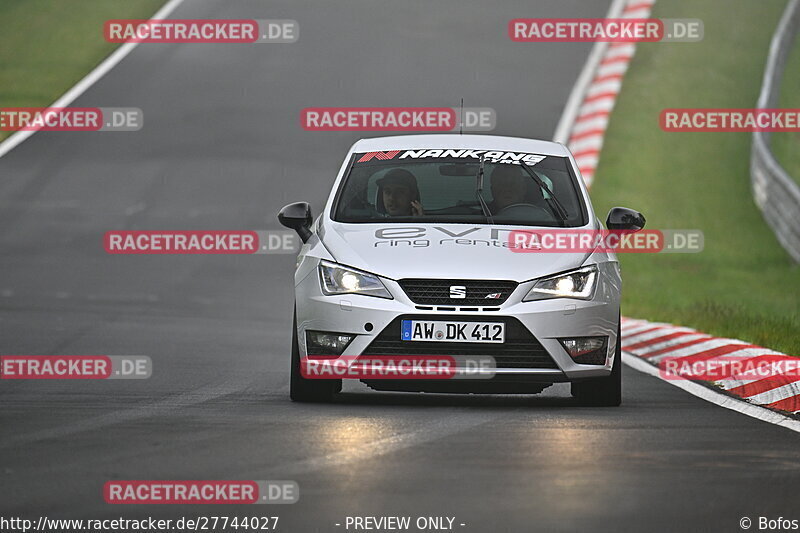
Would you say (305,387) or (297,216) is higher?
(297,216)

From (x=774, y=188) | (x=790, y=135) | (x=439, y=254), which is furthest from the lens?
(x=790, y=135)

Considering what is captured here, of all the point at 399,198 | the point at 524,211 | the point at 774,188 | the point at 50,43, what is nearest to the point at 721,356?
the point at 524,211

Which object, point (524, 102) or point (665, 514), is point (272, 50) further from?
point (665, 514)

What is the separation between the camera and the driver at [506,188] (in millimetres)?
11242

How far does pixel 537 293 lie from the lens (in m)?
10.1

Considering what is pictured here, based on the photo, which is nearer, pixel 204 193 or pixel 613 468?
pixel 613 468

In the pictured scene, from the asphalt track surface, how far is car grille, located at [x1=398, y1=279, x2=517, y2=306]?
657 mm

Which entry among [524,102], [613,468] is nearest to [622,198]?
[524,102]

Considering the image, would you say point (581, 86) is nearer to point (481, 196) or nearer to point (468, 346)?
point (481, 196)

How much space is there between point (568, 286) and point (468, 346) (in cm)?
75

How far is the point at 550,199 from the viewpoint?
37.4 ft

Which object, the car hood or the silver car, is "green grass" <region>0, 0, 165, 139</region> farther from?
the car hood

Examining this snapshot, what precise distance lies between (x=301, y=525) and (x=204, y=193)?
19498 mm

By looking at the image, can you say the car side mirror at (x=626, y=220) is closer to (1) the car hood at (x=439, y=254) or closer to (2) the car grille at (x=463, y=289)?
(1) the car hood at (x=439, y=254)
